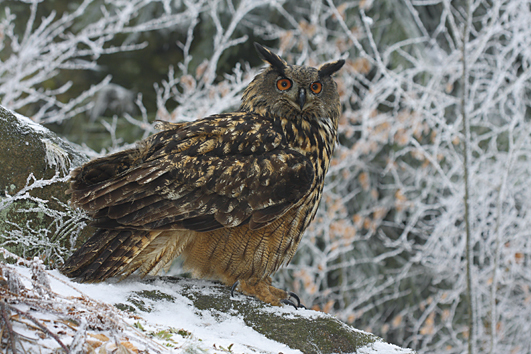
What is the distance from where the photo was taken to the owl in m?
2.04

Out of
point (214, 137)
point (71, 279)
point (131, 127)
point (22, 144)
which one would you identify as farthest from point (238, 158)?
point (131, 127)

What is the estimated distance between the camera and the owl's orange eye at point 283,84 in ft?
8.36

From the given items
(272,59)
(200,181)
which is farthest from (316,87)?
(200,181)

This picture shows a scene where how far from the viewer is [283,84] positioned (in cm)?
256

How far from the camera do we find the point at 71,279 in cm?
199

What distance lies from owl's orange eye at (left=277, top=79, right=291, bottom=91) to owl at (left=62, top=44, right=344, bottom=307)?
40 millimetres

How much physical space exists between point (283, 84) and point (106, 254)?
1255 millimetres

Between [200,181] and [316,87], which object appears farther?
[316,87]

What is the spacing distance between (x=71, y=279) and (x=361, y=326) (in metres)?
5.09

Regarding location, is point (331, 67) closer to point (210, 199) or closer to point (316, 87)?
point (316, 87)

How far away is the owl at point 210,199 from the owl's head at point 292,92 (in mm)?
19

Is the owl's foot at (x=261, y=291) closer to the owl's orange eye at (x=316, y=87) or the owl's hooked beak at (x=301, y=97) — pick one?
the owl's hooked beak at (x=301, y=97)

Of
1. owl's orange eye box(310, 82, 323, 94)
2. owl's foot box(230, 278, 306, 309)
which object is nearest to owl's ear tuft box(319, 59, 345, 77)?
owl's orange eye box(310, 82, 323, 94)

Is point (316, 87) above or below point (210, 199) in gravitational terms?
above
